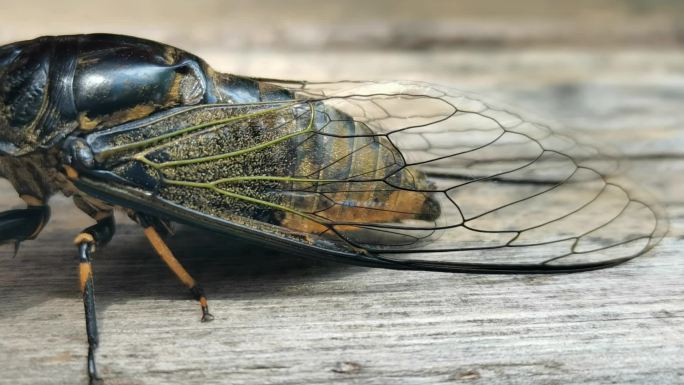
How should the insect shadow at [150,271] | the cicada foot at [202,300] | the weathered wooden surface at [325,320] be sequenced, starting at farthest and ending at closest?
the insect shadow at [150,271], the cicada foot at [202,300], the weathered wooden surface at [325,320]

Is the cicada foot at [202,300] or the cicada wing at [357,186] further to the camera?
the cicada wing at [357,186]

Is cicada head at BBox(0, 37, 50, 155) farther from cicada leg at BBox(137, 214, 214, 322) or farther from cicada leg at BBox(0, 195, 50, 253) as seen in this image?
cicada leg at BBox(137, 214, 214, 322)

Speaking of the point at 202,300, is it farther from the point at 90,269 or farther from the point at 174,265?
the point at 90,269

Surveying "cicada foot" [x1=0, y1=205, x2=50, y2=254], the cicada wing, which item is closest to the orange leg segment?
the cicada wing

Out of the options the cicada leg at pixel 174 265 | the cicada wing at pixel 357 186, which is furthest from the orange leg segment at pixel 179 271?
the cicada wing at pixel 357 186

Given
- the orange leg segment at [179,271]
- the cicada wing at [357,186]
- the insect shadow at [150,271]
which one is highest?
the cicada wing at [357,186]

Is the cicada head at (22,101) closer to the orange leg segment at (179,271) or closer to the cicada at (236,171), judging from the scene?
the cicada at (236,171)

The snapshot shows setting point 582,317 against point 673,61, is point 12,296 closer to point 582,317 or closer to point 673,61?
point 582,317
